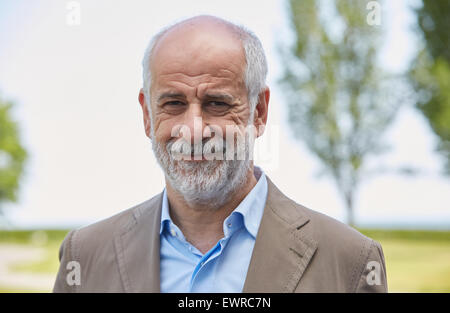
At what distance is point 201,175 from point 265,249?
43 cm

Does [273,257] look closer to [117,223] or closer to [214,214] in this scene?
[214,214]

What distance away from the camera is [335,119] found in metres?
17.1

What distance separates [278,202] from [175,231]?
1.70 feet

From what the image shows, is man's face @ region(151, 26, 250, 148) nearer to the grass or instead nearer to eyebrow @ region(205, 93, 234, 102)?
eyebrow @ region(205, 93, 234, 102)

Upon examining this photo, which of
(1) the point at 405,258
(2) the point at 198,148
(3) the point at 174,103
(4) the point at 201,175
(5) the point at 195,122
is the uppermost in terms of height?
(3) the point at 174,103

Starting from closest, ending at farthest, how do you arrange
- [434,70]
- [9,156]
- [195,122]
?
[195,122], [434,70], [9,156]

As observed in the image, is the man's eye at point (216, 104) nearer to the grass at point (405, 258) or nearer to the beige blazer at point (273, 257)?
the beige blazer at point (273, 257)

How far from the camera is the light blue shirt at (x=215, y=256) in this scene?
6.56 feet

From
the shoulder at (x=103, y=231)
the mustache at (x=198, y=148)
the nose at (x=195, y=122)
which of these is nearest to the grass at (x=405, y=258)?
the shoulder at (x=103, y=231)

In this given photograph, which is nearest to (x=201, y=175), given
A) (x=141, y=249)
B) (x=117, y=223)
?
(x=141, y=249)

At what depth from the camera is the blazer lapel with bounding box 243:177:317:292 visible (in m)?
1.89

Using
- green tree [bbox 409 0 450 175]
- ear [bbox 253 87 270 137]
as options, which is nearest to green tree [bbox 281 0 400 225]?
green tree [bbox 409 0 450 175]

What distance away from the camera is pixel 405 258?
14648mm
